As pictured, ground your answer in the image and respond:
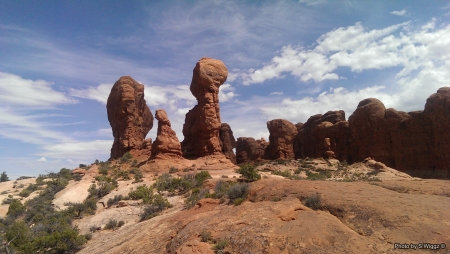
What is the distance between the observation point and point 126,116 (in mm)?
37688

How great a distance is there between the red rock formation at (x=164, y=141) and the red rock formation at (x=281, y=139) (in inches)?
742

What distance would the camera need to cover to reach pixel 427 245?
619 centimetres

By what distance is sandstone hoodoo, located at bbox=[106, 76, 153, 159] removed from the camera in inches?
1465

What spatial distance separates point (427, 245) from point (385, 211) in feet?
5.41

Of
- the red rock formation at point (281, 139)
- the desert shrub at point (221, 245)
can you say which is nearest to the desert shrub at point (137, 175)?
the desert shrub at point (221, 245)

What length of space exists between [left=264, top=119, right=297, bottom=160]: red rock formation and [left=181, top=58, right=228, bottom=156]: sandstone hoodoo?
13851 millimetres

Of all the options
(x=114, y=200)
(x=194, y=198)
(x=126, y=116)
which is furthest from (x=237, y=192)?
(x=126, y=116)

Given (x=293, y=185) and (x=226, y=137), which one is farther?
(x=226, y=137)

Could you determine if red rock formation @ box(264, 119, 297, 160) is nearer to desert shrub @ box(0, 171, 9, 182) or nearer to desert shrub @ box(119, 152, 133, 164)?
desert shrub @ box(119, 152, 133, 164)

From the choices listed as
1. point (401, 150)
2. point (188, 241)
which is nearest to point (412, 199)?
point (188, 241)

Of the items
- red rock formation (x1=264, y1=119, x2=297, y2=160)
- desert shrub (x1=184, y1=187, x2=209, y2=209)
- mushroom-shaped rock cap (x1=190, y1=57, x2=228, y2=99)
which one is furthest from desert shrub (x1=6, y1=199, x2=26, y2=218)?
red rock formation (x1=264, y1=119, x2=297, y2=160)

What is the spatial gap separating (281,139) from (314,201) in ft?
125

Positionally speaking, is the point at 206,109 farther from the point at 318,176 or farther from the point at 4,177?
the point at 4,177

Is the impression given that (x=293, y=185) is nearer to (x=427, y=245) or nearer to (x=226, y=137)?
(x=427, y=245)
